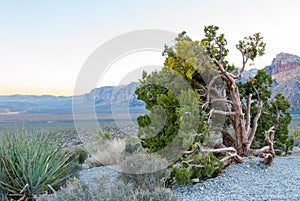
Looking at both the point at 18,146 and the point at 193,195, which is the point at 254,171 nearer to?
the point at 193,195

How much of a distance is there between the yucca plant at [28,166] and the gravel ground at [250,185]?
77cm

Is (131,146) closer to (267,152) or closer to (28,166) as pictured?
(267,152)

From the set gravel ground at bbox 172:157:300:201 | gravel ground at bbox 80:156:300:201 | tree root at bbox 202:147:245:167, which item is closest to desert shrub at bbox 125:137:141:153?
gravel ground at bbox 80:156:300:201

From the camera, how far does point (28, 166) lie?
5281mm

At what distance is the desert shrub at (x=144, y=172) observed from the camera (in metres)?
5.54

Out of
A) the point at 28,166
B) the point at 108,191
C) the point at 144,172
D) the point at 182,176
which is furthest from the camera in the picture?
the point at 182,176

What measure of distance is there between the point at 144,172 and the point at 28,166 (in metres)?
1.91

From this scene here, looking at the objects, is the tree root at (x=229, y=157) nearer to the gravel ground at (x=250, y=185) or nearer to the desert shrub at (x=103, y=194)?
the gravel ground at (x=250, y=185)

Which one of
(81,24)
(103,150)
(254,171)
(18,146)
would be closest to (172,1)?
(81,24)

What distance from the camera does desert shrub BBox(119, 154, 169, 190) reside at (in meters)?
5.54

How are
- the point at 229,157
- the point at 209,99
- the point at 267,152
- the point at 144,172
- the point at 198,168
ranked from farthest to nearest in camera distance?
1. the point at 267,152
2. the point at 209,99
3. the point at 229,157
4. the point at 198,168
5. the point at 144,172

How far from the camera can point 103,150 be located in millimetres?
9656

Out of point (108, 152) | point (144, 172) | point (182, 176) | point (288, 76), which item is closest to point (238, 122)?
point (182, 176)

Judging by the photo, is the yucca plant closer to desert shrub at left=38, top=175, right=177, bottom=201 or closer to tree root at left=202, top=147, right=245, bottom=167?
desert shrub at left=38, top=175, right=177, bottom=201
